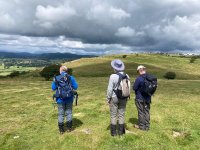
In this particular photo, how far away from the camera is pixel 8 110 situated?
68.5ft

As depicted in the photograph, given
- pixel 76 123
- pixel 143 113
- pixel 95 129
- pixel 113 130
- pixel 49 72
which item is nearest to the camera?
pixel 113 130

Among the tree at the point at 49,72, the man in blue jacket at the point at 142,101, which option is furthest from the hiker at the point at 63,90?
the tree at the point at 49,72

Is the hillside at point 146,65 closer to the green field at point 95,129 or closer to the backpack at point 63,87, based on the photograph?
the green field at point 95,129

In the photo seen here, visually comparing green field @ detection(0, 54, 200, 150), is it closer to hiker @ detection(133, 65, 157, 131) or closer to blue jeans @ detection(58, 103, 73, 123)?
hiker @ detection(133, 65, 157, 131)

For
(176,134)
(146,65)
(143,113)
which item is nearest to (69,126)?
(143,113)

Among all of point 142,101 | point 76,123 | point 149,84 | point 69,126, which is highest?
point 149,84

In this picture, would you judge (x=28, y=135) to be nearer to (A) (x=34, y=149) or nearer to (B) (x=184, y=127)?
(A) (x=34, y=149)

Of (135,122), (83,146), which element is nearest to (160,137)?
(135,122)

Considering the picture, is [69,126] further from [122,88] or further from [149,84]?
[149,84]

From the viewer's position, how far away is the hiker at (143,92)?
45.1 ft

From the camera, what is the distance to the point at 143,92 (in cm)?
1404

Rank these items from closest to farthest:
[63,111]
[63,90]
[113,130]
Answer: [63,90]
[113,130]
[63,111]

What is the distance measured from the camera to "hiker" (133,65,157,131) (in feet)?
45.1

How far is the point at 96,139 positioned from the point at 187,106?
1116 cm
